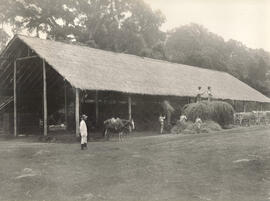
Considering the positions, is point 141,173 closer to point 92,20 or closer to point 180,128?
point 180,128

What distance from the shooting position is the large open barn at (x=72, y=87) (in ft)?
68.3

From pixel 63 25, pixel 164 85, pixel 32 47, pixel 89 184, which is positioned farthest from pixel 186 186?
pixel 63 25

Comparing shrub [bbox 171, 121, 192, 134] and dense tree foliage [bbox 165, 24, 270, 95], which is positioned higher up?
dense tree foliage [bbox 165, 24, 270, 95]

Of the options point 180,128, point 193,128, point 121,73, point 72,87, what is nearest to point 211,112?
point 193,128

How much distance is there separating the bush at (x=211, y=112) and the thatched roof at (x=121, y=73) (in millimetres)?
2367

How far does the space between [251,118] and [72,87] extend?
12748mm

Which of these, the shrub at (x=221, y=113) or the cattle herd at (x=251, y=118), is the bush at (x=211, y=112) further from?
the cattle herd at (x=251, y=118)

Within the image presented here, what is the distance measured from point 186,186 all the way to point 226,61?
4357 cm

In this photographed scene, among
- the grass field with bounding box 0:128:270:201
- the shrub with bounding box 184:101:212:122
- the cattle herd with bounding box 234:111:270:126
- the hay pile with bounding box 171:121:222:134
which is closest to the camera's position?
the grass field with bounding box 0:128:270:201

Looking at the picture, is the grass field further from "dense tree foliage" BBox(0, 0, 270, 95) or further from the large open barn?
"dense tree foliage" BBox(0, 0, 270, 95)

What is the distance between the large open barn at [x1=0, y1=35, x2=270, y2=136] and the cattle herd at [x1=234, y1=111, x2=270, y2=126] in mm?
2987

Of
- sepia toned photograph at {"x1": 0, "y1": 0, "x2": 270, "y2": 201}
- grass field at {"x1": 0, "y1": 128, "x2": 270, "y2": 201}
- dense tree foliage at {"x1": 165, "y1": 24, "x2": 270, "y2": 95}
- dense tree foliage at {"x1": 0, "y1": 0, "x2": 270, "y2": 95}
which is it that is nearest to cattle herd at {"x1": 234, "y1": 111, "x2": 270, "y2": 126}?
sepia toned photograph at {"x1": 0, "y1": 0, "x2": 270, "y2": 201}

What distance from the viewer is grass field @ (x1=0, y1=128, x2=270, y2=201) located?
27.5 feet

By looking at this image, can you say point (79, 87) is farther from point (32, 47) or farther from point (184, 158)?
point (184, 158)
